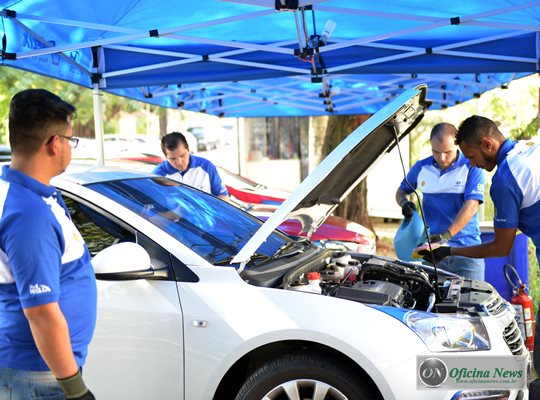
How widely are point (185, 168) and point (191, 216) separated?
10.6 ft

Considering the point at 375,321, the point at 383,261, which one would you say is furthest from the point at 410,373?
the point at 383,261

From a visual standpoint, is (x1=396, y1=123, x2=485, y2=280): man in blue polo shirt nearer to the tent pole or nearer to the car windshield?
the car windshield

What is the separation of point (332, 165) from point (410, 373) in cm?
108

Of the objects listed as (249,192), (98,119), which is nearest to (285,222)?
(98,119)

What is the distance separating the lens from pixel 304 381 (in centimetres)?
368

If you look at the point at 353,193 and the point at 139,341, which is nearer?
the point at 139,341

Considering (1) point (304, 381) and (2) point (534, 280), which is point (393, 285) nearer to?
(1) point (304, 381)

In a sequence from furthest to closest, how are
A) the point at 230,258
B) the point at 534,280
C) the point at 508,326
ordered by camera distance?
the point at 534,280
the point at 230,258
the point at 508,326

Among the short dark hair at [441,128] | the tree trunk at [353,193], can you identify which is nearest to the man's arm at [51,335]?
the short dark hair at [441,128]

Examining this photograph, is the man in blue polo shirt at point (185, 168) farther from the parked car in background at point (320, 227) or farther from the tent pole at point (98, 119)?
the parked car in background at point (320, 227)

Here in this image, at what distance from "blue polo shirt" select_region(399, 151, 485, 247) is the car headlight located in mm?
2703

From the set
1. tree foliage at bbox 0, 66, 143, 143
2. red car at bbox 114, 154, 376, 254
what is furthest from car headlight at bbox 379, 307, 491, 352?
tree foliage at bbox 0, 66, 143, 143

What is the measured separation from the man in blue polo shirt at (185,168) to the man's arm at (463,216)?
7.92 feet

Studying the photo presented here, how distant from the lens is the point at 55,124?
2.38m
